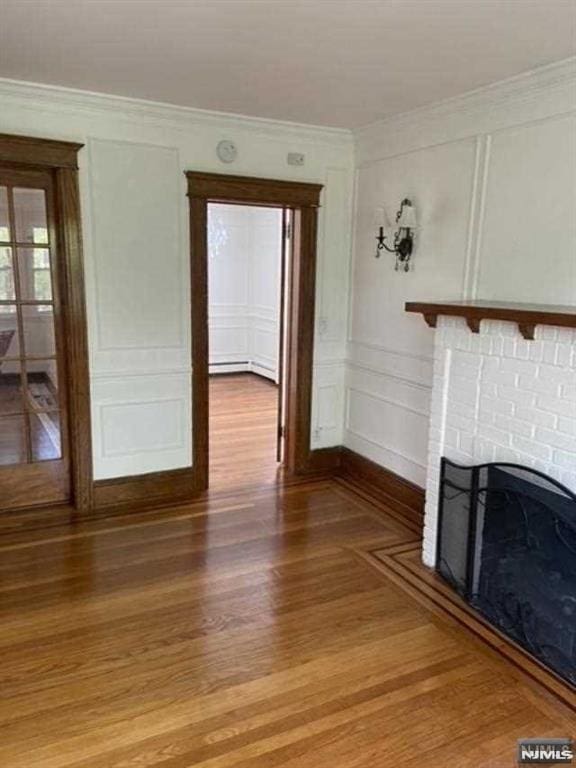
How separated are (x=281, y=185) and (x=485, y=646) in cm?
317

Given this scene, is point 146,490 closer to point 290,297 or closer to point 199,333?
point 199,333

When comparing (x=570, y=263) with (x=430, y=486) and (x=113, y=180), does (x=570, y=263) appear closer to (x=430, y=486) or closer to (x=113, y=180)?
(x=430, y=486)

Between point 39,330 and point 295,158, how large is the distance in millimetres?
2150

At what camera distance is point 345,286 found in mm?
4590

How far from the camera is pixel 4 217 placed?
3.53 m

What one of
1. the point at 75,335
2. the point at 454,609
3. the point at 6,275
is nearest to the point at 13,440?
the point at 75,335

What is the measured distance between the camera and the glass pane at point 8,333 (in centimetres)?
360

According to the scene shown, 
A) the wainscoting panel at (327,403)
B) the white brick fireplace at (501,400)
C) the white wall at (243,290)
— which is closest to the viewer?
the white brick fireplace at (501,400)

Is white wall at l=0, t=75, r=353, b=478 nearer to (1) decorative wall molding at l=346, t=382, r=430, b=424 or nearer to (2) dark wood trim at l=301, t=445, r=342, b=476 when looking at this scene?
(2) dark wood trim at l=301, t=445, r=342, b=476

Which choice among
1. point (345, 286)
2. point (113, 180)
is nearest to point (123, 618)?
point (113, 180)

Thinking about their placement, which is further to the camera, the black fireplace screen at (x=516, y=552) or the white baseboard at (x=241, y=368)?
the white baseboard at (x=241, y=368)

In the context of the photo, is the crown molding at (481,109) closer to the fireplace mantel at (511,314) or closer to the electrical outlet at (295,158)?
the electrical outlet at (295,158)

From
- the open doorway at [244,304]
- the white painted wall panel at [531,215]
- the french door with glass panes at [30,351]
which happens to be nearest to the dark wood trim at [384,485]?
the white painted wall panel at [531,215]

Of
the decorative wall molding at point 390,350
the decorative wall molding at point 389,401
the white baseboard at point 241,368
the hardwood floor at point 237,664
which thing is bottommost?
the hardwood floor at point 237,664
